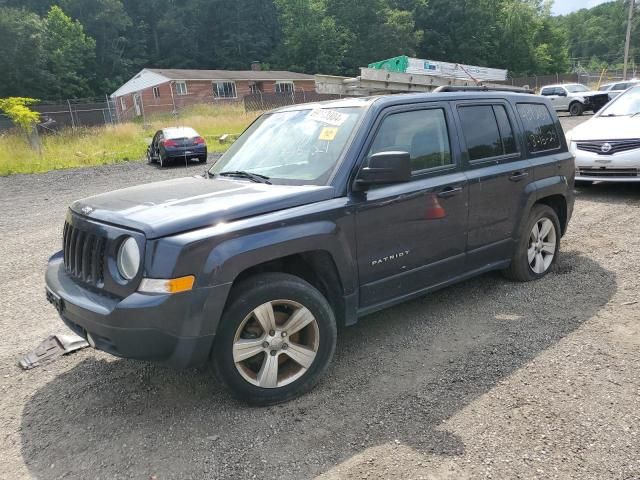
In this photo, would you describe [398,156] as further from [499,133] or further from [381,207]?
[499,133]

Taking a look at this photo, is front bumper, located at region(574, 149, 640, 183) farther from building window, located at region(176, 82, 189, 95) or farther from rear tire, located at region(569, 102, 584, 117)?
building window, located at region(176, 82, 189, 95)

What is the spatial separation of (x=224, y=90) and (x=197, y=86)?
2.84m

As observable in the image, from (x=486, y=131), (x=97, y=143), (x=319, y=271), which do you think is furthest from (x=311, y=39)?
(x=319, y=271)

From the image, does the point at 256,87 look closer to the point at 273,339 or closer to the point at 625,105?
the point at 625,105

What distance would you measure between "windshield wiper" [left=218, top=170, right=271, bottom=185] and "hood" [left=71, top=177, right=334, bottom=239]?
78mm

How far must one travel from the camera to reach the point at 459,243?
407cm

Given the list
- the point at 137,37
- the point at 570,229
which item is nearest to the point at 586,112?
the point at 570,229

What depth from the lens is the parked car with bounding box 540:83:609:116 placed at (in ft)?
86.1

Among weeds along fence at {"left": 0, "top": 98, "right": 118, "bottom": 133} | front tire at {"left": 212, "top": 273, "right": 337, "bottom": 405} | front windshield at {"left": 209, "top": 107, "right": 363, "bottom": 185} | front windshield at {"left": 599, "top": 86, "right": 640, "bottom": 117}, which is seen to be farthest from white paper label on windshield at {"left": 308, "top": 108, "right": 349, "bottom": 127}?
weeds along fence at {"left": 0, "top": 98, "right": 118, "bottom": 133}

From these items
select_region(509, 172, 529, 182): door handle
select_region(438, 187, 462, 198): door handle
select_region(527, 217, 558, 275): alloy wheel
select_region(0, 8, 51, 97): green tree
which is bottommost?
select_region(527, 217, 558, 275): alloy wheel

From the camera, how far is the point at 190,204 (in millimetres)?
3096

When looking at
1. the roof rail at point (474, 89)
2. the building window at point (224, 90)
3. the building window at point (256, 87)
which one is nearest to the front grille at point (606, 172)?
the roof rail at point (474, 89)

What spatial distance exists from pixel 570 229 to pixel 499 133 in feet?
9.68

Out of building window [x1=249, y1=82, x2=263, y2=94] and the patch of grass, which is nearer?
the patch of grass
